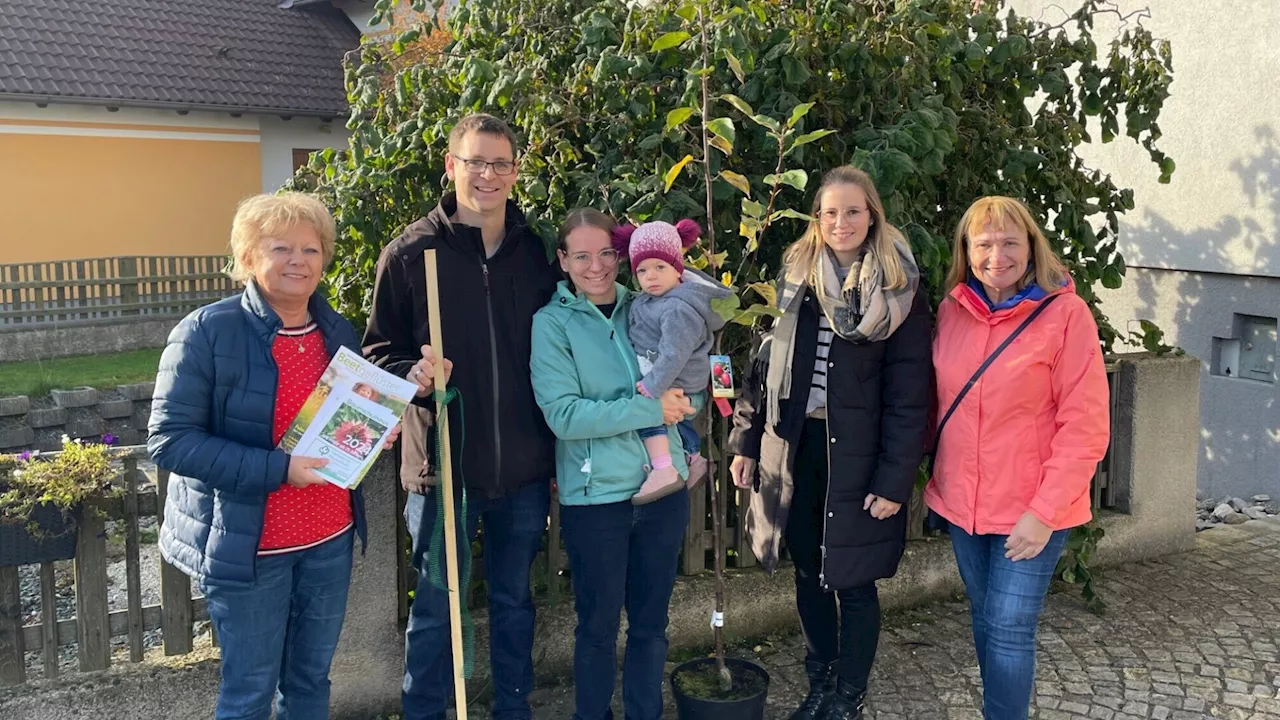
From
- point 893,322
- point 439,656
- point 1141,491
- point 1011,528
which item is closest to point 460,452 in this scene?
point 439,656

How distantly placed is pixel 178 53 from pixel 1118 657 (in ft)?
53.9

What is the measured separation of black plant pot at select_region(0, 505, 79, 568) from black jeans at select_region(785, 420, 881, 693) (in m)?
2.47

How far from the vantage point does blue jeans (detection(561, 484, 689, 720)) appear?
10.7 feet

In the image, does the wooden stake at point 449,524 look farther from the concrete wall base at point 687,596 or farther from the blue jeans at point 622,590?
the concrete wall base at point 687,596

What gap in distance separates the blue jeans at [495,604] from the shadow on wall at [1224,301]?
5.50 meters

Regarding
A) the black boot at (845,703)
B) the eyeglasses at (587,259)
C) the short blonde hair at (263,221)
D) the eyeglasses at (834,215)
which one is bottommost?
the black boot at (845,703)

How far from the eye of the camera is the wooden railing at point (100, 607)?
3459 millimetres

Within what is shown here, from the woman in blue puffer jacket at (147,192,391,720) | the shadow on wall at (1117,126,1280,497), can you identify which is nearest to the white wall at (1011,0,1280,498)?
the shadow on wall at (1117,126,1280,497)

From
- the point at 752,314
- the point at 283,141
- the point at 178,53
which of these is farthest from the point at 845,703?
the point at 178,53

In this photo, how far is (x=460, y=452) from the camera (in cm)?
321

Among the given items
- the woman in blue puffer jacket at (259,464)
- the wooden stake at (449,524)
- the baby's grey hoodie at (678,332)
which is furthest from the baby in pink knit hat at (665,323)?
the woman in blue puffer jacket at (259,464)

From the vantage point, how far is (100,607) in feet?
11.6

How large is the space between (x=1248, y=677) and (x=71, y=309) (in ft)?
43.4

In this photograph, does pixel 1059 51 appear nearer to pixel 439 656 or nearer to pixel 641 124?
pixel 641 124
